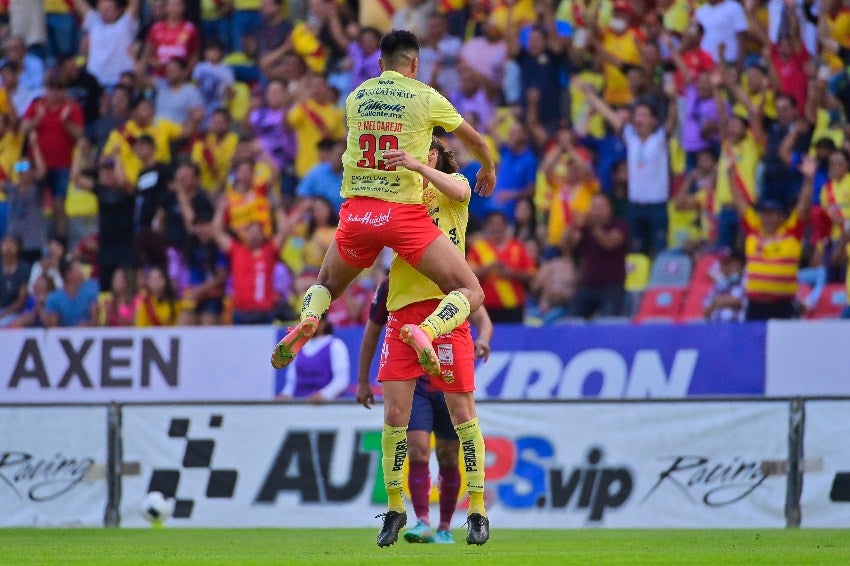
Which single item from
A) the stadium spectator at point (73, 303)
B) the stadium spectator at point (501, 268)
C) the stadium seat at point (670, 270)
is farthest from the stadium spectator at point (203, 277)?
the stadium seat at point (670, 270)

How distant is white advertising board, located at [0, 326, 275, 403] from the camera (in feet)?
56.1

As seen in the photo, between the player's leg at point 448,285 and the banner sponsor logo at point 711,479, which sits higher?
the player's leg at point 448,285

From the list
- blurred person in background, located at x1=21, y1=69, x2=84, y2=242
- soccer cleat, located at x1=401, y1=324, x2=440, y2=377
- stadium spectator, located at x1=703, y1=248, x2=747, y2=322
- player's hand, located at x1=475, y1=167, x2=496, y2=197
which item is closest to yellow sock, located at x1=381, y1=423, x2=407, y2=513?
soccer cleat, located at x1=401, y1=324, x2=440, y2=377

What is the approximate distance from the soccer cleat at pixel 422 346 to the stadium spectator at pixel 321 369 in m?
6.91

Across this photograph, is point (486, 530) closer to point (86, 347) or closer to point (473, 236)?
point (473, 236)

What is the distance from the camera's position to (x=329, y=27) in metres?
19.9

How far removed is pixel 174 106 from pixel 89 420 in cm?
704

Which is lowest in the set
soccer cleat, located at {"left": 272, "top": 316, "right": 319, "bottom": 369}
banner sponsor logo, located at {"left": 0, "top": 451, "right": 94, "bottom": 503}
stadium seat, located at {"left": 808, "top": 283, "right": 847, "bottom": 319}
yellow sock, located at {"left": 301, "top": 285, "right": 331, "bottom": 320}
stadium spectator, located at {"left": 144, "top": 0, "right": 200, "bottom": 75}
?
banner sponsor logo, located at {"left": 0, "top": 451, "right": 94, "bottom": 503}

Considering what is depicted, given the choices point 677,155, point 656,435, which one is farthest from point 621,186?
point 656,435

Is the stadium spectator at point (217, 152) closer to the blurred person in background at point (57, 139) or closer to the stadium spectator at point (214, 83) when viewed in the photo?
the stadium spectator at point (214, 83)

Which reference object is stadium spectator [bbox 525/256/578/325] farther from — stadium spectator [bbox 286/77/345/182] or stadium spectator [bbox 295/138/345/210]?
stadium spectator [bbox 286/77/345/182]

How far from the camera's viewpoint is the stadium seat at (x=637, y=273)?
16.6 metres

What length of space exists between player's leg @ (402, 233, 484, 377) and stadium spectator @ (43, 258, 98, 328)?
1124 centimetres

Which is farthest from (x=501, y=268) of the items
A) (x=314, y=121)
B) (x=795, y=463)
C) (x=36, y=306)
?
(x=36, y=306)
